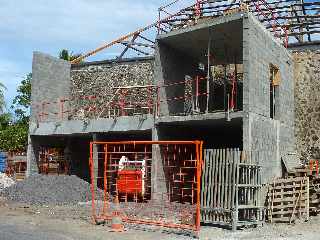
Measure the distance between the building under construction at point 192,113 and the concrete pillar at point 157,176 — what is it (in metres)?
0.03

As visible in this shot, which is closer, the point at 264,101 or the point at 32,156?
the point at 264,101

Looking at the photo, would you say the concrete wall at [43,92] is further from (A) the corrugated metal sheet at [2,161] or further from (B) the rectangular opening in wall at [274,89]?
(B) the rectangular opening in wall at [274,89]

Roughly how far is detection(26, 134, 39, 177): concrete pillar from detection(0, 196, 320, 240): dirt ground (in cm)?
670

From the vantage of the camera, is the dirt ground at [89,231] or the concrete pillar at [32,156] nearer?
the dirt ground at [89,231]

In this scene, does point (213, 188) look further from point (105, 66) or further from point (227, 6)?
point (105, 66)

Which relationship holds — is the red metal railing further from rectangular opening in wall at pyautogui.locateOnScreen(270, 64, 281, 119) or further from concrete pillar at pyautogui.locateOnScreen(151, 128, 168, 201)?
rectangular opening in wall at pyautogui.locateOnScreen(270, 64, 281, 119)

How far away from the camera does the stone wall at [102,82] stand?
2164cm

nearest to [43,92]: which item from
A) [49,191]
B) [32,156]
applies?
[32,156]

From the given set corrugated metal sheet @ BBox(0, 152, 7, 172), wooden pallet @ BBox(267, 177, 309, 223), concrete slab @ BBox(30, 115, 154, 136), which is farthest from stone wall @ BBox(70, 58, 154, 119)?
wooden pallet @ BBox(267, 177, 309, 223)

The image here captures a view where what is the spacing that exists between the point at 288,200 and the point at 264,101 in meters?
2.99

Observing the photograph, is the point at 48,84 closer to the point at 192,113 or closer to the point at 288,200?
the point at 192,113

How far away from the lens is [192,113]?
15.6 m

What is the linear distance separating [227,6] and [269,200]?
10.4 metres

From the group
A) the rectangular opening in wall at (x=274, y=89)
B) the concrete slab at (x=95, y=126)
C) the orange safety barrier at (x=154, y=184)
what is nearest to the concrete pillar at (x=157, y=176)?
the orange safety barrier at (x=154, y=184)
